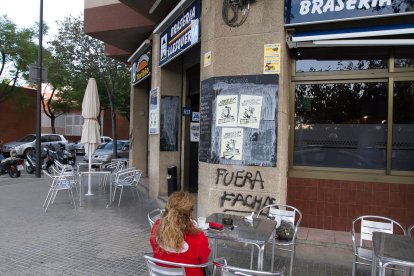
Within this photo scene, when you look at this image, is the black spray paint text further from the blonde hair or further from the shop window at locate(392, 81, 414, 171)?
the blonde hair

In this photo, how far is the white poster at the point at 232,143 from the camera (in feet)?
17.8

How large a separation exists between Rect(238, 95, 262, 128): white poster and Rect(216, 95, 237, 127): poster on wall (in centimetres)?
9

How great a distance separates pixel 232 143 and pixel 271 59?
1.32 meters

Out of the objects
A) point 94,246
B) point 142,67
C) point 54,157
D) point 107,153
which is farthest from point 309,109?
point 107,153

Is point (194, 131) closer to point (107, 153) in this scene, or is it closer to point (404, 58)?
point (404, 58)

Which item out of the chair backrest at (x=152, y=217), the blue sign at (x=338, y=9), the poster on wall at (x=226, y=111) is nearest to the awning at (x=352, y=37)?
the blue sign at (x=338, y=9)

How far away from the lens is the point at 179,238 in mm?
2764

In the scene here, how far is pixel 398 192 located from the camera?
5.21 metres

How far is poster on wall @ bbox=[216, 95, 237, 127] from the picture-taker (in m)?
5.46

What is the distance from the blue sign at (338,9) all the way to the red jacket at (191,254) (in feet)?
11.7

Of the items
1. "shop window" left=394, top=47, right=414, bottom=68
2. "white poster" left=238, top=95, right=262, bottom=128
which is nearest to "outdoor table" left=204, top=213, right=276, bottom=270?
"white poster" left=238, top=95, right=262, bottom=128

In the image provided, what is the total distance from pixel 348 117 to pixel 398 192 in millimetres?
1254

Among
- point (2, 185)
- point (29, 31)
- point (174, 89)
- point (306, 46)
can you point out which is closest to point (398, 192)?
point (306, 46)

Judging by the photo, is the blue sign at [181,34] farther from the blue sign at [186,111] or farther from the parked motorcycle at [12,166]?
the parked motorcycle at [12,166]
